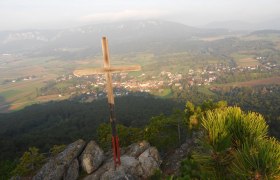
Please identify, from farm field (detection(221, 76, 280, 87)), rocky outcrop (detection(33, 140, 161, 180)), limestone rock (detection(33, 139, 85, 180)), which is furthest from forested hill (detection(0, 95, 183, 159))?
farm field (detection(221, 76, 280, 87))

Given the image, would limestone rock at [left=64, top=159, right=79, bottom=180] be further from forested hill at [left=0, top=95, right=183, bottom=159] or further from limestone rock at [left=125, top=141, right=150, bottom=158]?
forested hill at [left=0, top=95, right=183, bottom=159]

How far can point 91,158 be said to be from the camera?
21.3 m

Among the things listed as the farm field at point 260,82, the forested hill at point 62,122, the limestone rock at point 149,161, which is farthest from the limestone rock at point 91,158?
the farm field at point 260,82

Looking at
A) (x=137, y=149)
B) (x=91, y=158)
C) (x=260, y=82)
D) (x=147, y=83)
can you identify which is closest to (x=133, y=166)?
(x=137, y=149)

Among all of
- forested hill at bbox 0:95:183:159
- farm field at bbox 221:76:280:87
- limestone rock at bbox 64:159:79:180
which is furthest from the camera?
farm field at bbox 221:76:280:87

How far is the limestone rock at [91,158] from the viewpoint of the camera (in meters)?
21.1

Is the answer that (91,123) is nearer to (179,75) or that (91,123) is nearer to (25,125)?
(25,125)

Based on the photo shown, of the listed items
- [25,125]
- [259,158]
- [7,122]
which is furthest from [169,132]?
[7,122]

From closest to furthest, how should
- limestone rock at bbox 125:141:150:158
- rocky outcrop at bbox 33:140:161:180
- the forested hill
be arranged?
rocky outcrop at bbox 33:140:161:180
limestone rock at bbox 125:141:150:158
the forested hill

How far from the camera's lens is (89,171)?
68.9ft

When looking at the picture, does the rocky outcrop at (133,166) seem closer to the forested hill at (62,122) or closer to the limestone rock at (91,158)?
the limestone rock at (91,158)

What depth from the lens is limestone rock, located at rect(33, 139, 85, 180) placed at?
21141 millimetres

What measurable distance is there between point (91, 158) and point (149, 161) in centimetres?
419

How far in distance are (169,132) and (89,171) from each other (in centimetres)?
1316
